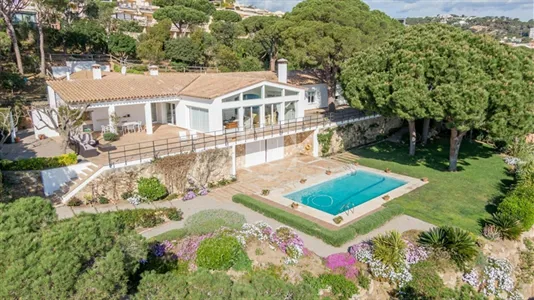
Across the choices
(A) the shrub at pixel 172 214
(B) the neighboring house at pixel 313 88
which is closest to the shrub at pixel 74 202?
(A) the shrub at pixel 172 214

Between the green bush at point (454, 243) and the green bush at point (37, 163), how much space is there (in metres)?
18.4

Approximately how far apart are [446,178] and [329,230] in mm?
12616

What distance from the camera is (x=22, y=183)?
18.5 meters

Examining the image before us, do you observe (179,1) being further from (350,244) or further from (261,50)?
(350,244)

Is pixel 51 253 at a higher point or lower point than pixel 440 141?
higher

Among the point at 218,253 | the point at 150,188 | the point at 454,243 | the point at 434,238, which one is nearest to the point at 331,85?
the point at 150,188

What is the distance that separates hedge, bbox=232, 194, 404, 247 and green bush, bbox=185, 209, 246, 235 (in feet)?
5.81

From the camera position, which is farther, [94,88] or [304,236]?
[94,88]

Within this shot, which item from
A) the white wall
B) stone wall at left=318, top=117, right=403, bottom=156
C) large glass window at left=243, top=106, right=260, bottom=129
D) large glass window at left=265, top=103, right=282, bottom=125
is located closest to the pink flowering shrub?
large glass window at left=243, top=106, right=260, bottom=129

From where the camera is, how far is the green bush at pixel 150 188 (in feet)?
66.1

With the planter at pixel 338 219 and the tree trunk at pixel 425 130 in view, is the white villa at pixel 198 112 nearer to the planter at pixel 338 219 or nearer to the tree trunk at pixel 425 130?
the planter at pixel 338 219

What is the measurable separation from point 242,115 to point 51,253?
67.6ft

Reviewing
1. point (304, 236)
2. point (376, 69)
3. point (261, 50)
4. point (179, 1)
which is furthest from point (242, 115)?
point (179, 1)

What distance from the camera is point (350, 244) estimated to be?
16594 mm
